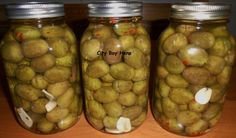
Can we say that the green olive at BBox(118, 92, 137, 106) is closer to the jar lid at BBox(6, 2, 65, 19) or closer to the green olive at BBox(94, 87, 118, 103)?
the green olive at BBox(94, 87, 118, 103)

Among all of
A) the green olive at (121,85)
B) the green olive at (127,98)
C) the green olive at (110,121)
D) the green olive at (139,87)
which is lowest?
the green olive at (110,121)

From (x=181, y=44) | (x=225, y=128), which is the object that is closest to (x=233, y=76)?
(x=225, y=128)

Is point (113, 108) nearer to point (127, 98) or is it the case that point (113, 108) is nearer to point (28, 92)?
point (127, 98)

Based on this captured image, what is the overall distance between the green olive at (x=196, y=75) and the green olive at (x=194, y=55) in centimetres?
1

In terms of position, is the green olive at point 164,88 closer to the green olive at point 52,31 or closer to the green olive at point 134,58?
the green olive at point 134,58

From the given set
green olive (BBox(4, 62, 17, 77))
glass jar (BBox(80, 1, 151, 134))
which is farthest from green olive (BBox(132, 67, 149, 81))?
green olive (BBox(4, 62, 17, 77))

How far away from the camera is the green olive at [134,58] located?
0.43 m

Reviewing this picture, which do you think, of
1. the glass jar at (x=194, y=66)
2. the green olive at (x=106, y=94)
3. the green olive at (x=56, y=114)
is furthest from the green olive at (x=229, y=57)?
the green olive at (x=56, y=114)

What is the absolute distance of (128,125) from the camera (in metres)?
0.47

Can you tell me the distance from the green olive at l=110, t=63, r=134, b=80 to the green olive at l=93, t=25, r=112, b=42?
2.0 inches

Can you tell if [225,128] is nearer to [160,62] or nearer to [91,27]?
[160,62]

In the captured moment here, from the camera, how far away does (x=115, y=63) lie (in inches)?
16.7

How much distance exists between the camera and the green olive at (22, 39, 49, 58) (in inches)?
16.2

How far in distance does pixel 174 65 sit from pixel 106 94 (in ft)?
0.42
